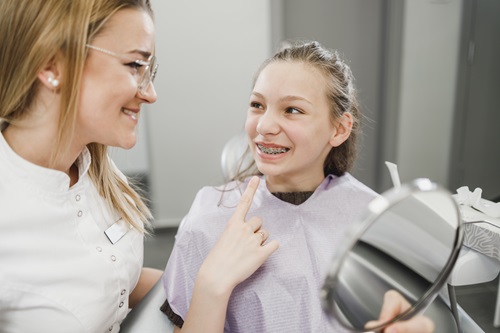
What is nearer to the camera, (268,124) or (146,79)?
(146,79)

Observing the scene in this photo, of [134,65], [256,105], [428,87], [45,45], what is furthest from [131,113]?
[428,87]

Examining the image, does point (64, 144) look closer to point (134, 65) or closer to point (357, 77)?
point (134, 65)

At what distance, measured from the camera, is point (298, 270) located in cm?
95

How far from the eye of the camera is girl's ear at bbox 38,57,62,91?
2.55ft

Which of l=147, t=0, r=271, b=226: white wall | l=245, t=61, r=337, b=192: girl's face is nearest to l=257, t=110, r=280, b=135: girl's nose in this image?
l=245, t=61, r=337, b=192: girl's face

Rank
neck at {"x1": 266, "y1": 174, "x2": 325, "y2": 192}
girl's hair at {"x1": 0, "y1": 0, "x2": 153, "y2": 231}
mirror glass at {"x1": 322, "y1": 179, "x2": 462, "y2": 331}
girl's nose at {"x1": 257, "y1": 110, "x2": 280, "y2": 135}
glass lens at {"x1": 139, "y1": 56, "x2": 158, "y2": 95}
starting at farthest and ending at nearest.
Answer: neck at {"x1": 266, "y1": 174, "x2": 325, "y2": 192} < girl's nose at {"x1": 257, "y1": 110, "x2": 280, "y2": 135} < glass lens at {"x1": 139, "y1": 56, "x2": 158, "y2": 95} < girl's hair at {"x1": 0, "y1": 0, "x2": 153, "y2": 231} < mirror glass at {"x1": 322, "y1": 179, "x2": 462, "y2": 331}

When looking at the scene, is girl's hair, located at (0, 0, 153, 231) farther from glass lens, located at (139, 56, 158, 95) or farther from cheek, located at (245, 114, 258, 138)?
cheek, located at (245, 114, 258, 138)

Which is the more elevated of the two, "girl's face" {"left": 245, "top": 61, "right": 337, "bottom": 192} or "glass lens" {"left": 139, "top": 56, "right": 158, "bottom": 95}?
"glass lens" {"left": 139, "top": 56, "right": 158, "bottom": 95}

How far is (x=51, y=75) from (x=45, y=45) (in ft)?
0.19

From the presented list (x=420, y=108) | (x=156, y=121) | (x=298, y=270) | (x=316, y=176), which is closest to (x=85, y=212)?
(x=298, y=270)

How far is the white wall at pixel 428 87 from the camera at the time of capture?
2.55 meters

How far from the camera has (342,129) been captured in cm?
109

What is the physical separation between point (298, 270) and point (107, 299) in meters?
0.42

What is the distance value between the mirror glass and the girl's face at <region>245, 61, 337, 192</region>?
0.42 m
